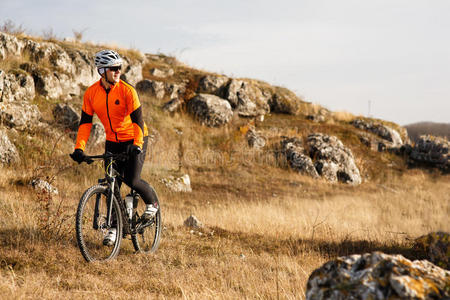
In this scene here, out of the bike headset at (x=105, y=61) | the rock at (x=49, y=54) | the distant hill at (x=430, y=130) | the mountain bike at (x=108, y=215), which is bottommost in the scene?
the distant hill at (x=430, y=130)

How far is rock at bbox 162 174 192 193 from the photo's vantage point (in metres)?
12.6

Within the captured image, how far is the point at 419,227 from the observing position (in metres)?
10.2

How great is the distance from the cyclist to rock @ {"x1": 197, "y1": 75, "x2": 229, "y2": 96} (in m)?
17.9

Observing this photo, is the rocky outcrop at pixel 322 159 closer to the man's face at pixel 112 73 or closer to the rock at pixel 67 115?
the rock at pixel 67 115

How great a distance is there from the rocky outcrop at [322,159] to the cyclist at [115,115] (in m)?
14.0

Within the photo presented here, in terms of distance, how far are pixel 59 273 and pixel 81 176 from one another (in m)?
7.98

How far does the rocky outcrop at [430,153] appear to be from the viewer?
21.8 metres

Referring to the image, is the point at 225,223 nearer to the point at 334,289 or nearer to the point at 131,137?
the point at 131,137

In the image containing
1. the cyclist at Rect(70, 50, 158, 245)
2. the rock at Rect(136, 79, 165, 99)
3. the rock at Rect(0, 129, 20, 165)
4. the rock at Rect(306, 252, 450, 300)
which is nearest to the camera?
the rock at Rect(306, 252, 450, 300)

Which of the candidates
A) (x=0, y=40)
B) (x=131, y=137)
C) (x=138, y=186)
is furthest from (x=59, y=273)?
(x=0, y=40)

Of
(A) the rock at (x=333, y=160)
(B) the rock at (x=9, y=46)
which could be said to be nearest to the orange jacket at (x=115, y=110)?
(B) the rock at (x=9, y=46)

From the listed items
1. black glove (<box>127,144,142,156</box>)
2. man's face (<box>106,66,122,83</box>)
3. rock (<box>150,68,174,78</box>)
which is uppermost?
rock (<box>150,68,174,78</box>)

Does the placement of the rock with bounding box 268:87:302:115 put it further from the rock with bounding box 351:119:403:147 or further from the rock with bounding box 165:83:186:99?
the rock with bounding box 165:83:186:99

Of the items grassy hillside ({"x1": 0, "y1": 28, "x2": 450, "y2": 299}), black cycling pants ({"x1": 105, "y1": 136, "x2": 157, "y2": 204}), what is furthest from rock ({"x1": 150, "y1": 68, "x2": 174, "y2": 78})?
black cycling pants ({"x1": 105, "y1": 136, "x2": 157, "y2": 204})
